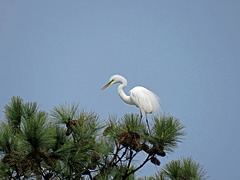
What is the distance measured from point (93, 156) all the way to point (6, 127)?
2.95 ft

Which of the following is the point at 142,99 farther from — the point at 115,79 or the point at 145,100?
the point at 115,79

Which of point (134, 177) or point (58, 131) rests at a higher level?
point (58, 131)

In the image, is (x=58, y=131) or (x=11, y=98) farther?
(x=11, y=98)

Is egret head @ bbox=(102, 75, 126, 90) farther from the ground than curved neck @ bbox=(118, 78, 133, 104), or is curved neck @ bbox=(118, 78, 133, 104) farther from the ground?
egret head @ bbox=(102, 75, 126, 90)

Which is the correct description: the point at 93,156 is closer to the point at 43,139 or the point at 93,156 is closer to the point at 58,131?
the point at 58,131

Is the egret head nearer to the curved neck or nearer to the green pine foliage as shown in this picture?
the curved neck

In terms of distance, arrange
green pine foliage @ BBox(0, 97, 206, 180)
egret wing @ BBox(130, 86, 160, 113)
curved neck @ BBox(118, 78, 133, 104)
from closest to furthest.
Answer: green pine foliage @ BBox(0, 97, 206, 180) → egret wing @ BBox(130, 86, 160, 113) → curved neck @ BBox(118, 78, 133, 104)

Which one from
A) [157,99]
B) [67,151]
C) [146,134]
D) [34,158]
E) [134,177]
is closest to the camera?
[34,158]

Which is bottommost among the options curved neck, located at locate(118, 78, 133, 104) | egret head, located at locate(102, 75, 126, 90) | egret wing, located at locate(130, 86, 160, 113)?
egret wing, located at locate(130, 86, 160, 113)

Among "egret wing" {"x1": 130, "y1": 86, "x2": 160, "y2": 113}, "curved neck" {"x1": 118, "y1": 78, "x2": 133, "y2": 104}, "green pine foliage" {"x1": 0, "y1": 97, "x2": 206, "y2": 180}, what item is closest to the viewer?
"green pine foliage" {"x1": 0, "y1": 97, "x2": 206, "y2": 180}

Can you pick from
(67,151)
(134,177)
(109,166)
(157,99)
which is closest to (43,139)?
(67,151)

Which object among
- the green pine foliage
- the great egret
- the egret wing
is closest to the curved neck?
the great egret

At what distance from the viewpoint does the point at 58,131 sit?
12.0ft

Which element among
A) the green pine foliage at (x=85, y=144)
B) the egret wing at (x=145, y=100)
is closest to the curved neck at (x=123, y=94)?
the egret wing at (x=145, y=100)
